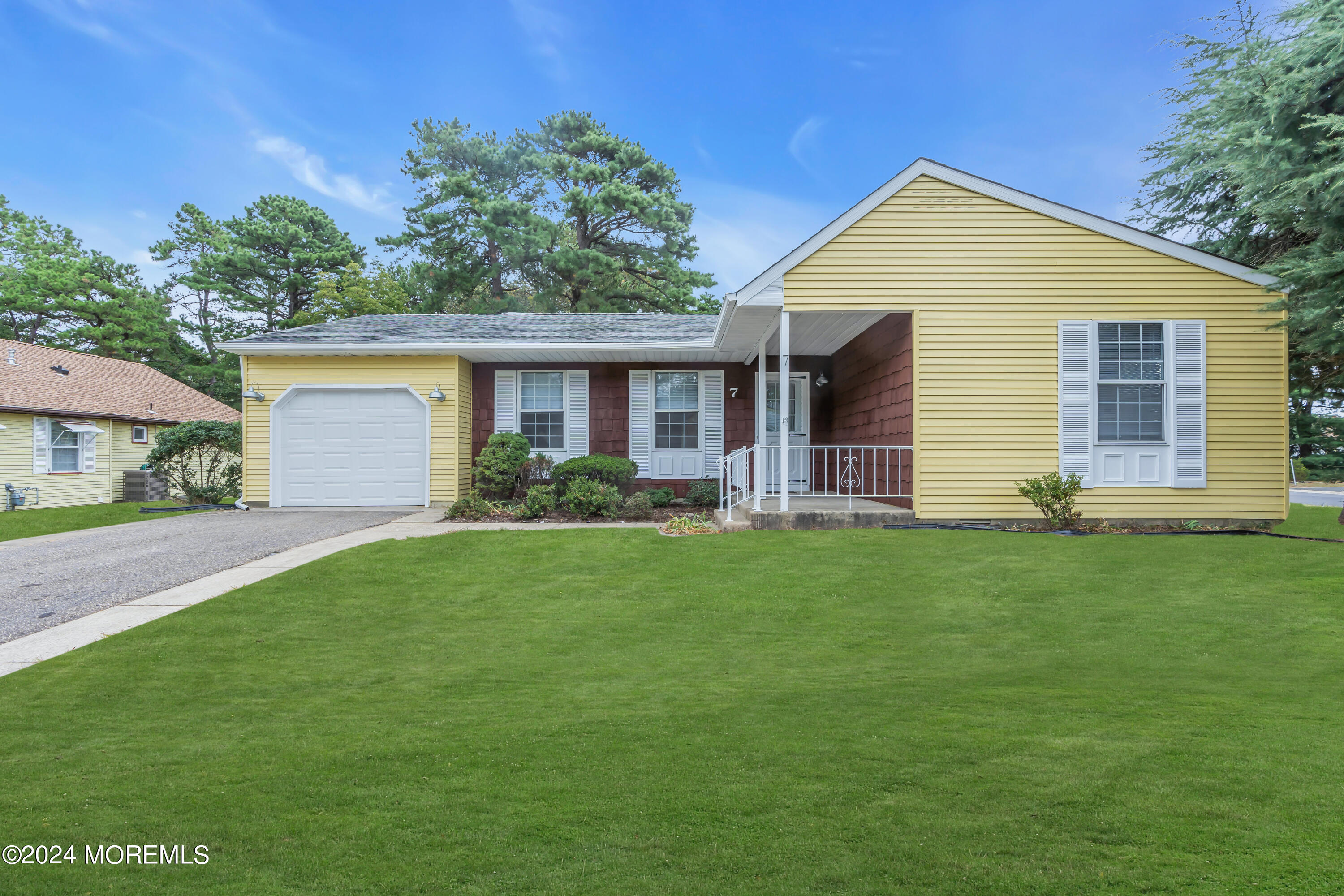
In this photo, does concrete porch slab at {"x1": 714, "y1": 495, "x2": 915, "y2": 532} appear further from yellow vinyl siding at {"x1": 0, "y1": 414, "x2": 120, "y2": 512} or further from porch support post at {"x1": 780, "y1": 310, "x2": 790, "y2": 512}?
yellow vinyl siding at {"x1": 0, "y1": 414, "x2": 120, "y2": 512}

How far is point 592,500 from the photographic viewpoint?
11.2m

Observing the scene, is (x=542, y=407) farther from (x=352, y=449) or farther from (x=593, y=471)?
(x=352, y=449)

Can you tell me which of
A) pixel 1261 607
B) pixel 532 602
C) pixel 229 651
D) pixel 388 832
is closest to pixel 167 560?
pixel 229 651

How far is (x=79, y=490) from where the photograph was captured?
58.3 feet

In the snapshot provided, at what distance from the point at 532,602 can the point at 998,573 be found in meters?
4.56

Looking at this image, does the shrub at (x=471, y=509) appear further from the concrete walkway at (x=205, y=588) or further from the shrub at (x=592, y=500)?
the shrub at (x=592, y=500)

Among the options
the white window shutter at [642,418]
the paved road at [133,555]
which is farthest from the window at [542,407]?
the paved road at [133,555]

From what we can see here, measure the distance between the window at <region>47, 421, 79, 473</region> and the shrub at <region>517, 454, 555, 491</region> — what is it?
13160 mm

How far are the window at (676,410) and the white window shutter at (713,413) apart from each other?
14 cm

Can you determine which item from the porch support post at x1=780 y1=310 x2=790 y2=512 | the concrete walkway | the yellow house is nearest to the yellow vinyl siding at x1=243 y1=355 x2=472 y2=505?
the concrete walkway

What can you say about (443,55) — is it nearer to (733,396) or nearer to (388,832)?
(733,396)

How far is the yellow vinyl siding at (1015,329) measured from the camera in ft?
29.7

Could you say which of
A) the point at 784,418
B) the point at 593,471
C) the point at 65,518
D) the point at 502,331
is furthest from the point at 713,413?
the point at 65,518

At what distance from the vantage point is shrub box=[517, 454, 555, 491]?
41.9 ft
